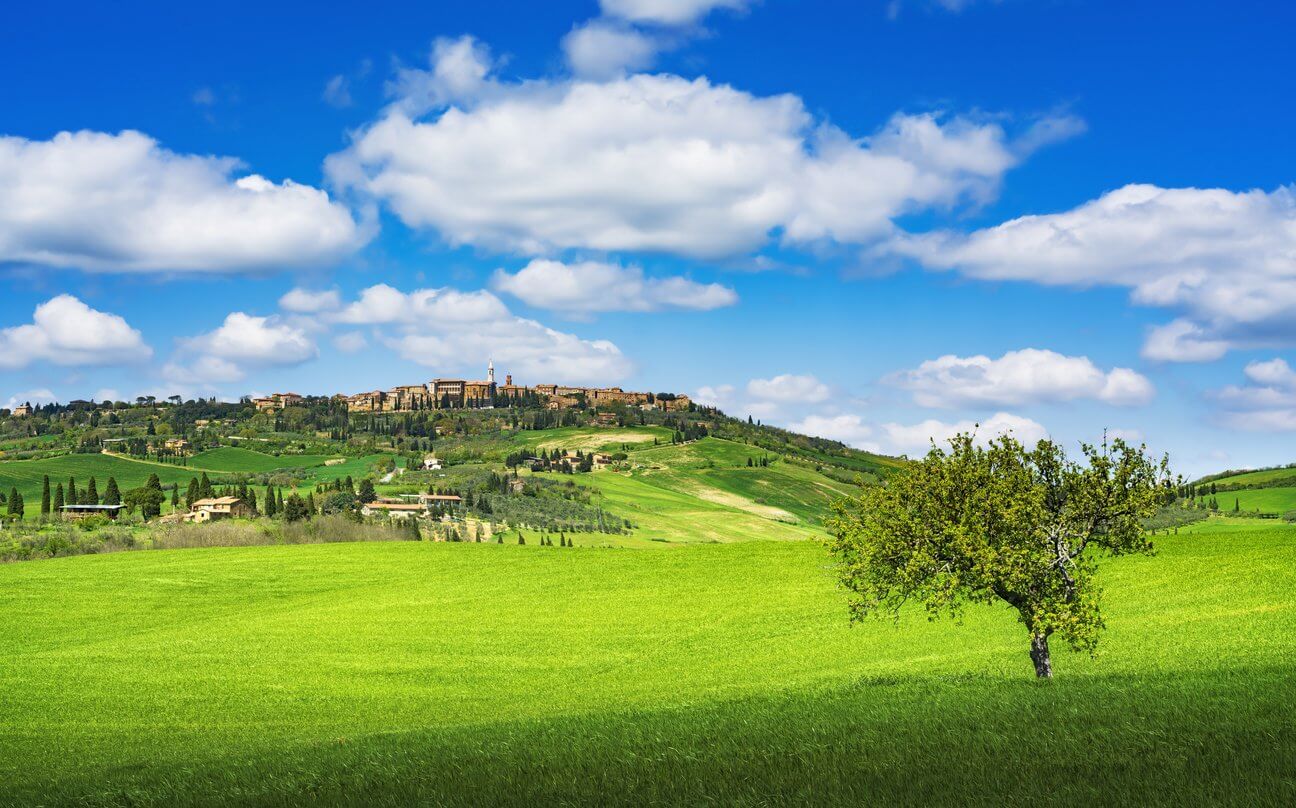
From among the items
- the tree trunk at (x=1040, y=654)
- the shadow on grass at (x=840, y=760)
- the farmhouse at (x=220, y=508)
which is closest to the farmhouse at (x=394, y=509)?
the farmhouse at (x=220, y=508)

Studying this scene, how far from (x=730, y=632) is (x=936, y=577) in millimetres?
26171

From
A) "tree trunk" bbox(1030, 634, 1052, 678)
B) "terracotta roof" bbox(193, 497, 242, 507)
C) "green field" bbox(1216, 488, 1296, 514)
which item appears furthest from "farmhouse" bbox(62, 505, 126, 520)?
"green field" bbox(1216, 488, 1296, 514)

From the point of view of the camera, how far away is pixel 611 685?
41.2 m

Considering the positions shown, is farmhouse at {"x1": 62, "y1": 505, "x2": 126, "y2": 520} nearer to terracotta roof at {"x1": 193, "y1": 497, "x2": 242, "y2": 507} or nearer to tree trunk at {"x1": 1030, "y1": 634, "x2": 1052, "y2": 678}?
terracotta roof at {"x1": 193, "y1": 497, "x2": 242, "y2": 507}

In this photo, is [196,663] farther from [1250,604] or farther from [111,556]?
[111,556]

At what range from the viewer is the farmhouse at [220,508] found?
146 meters

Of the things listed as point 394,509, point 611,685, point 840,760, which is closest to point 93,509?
point 394,509

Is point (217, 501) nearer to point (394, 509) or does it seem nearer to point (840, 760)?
point (394, 509)

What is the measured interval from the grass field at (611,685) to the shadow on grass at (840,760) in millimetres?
89

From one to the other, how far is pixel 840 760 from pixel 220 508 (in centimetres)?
15426

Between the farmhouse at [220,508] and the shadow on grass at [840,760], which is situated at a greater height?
the farmhouse at [220,508]

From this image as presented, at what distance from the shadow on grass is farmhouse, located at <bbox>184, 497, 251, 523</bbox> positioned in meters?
137

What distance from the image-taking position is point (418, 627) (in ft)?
203

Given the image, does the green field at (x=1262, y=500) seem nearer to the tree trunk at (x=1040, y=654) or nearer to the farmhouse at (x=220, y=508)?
the tree trunk at (x=1040, y=654)
